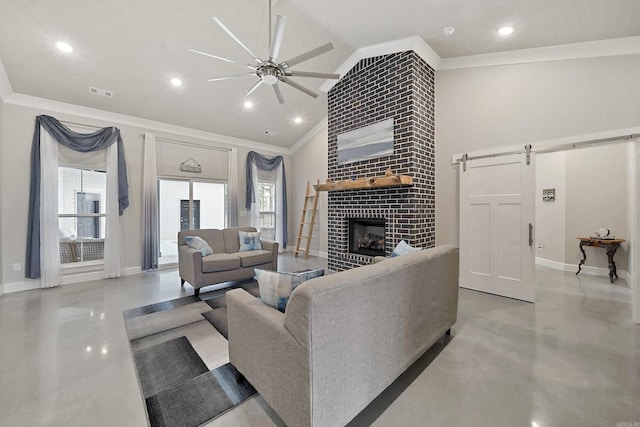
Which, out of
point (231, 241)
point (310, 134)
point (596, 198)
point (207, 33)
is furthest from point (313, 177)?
point (596, 198)

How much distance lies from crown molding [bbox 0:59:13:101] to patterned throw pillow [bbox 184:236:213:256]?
127 inches

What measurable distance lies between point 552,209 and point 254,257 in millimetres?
6033

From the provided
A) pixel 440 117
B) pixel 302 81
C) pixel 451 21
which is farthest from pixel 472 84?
pixel 302 81

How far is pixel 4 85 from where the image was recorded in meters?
3.59

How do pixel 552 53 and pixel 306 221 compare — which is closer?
pixel 552 53

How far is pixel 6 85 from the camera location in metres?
3.63

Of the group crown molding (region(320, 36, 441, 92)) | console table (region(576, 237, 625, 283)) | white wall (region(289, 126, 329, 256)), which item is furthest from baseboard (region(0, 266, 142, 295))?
console table (region(576, 237, 625, 283))

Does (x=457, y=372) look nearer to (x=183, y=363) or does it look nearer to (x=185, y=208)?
(x=183, y=363)

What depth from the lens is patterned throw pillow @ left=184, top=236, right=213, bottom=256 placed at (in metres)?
3.79

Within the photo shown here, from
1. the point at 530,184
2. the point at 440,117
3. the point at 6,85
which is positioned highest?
the point at 6,85

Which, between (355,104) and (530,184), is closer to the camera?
(530,184)

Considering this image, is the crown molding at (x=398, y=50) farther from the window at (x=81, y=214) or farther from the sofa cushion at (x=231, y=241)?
the window at (x=81, y=214)

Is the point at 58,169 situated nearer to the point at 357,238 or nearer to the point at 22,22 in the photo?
the point at 22,22

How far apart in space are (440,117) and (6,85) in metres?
6.50
